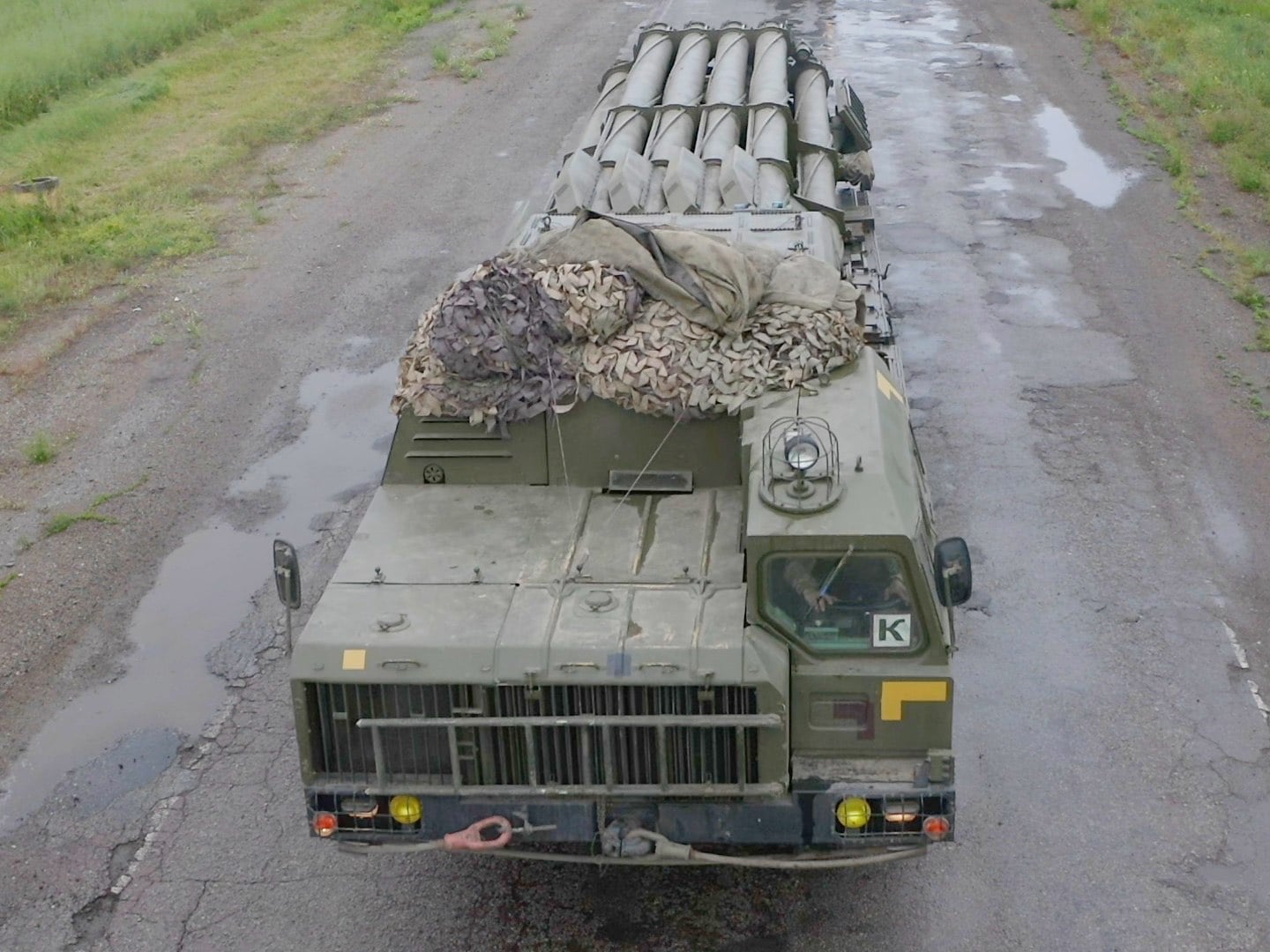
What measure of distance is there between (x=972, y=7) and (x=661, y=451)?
2315 cm

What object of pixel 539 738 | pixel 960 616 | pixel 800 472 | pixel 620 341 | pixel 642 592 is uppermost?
pixel 620 341

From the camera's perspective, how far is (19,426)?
12852mm

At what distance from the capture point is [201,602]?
10180 millimetres

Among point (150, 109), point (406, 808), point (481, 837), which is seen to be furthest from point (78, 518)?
point (150, 109)

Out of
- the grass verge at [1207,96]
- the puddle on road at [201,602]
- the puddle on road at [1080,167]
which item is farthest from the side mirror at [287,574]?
the puddle on road at [1080,167]

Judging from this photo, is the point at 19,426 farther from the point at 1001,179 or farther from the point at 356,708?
the point at 1001,179

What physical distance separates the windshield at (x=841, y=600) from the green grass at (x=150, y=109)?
10.8 metres

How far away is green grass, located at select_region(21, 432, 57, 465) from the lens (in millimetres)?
12211

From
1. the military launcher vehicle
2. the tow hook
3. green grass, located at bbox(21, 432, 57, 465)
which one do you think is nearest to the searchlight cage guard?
the military launcher vehicle

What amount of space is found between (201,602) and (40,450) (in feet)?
10.1

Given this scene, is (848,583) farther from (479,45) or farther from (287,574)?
(479,45)

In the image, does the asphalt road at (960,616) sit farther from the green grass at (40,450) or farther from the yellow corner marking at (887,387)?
the yellow corner marking at (887,387)

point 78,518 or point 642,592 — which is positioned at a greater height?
point 642,592

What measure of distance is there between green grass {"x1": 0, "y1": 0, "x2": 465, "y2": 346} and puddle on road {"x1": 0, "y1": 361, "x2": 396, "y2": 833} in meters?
4.31
